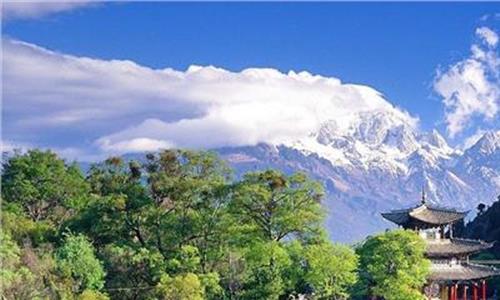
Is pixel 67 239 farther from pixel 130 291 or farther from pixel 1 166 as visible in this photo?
pixel 1 166

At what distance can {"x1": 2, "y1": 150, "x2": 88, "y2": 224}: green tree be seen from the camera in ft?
174

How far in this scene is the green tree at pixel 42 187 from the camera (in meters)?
53.2

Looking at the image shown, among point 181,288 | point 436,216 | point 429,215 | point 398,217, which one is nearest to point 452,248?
point 436,216

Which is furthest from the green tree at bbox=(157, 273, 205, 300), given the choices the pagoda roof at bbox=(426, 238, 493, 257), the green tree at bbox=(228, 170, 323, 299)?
the pagoda roof at bbox=(426, 238, 493, 257)

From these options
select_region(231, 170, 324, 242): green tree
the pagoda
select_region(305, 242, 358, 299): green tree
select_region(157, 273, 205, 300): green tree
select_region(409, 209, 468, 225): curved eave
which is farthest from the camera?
select_region(409, 209, 468, 225): curved eave

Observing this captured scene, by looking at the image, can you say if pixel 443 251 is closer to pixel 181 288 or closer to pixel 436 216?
pixel 436 216

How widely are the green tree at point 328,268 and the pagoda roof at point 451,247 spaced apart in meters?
9.04

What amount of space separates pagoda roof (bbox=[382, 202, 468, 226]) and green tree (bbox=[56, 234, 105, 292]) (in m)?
18.1

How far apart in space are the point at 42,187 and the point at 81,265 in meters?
14.5

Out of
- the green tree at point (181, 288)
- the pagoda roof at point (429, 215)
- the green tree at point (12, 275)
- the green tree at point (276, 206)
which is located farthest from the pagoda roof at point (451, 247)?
the green tree at point (12, 275)

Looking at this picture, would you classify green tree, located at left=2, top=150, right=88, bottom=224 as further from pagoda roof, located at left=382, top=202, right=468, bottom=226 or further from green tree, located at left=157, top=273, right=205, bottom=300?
pagoda roof, located at left=382, top=202, right=468, bottom=226

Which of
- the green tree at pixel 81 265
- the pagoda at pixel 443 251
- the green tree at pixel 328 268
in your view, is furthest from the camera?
the pagoda at pixel 443 251

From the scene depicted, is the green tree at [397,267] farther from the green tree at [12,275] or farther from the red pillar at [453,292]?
the green tree at [12,275]

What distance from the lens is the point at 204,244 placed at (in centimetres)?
4384
